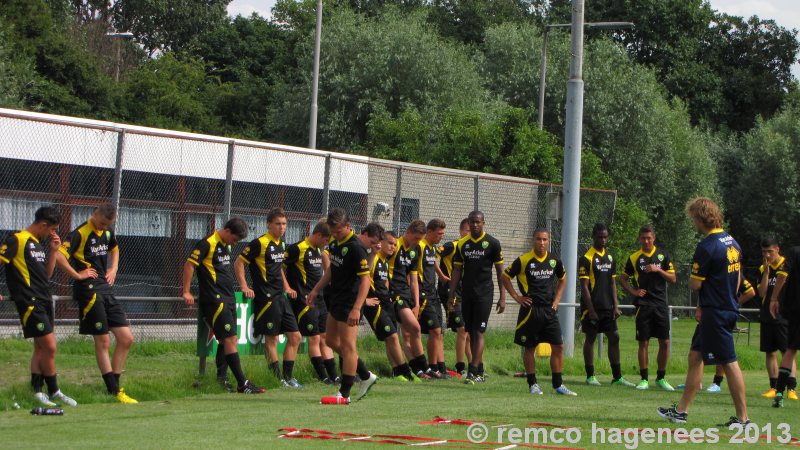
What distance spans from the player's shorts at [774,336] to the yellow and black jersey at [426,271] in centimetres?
441

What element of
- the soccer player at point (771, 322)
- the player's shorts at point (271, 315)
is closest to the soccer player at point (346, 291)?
the player's shorts at point (271, 315)

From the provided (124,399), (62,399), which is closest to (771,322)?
(124,399)

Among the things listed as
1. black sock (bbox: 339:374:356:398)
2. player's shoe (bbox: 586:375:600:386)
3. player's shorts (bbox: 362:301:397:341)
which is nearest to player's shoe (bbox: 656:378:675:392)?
player's shoe (bbox: 586:375:600:386)

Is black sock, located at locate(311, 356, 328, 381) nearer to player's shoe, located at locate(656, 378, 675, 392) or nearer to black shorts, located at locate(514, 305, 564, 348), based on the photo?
black shorts, located at locate(514, 305, 564, 348)

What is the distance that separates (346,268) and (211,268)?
1.81m

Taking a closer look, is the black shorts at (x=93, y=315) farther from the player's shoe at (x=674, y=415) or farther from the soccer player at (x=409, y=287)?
the player's shoe at (x=674, y=415)

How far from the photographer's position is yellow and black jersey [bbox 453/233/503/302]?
15242mm

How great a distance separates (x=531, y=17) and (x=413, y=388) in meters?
61.3

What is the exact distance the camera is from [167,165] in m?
16.2

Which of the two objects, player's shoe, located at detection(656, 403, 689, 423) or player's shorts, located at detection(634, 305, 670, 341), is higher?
player's shorts, located at detection(634, 305, 670, 341)

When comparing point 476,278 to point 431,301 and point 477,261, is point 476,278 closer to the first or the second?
point 477,261

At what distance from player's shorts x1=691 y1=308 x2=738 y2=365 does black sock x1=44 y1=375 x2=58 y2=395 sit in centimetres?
624

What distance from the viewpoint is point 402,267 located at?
15.4m

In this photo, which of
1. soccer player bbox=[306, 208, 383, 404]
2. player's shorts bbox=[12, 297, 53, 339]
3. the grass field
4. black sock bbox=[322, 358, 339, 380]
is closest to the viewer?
the grass field
